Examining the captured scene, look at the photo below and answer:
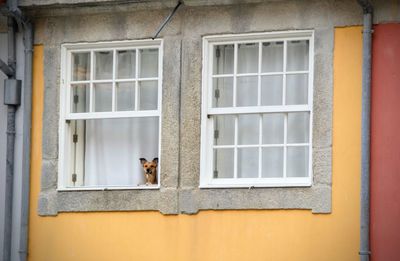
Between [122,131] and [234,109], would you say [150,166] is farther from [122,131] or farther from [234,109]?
[234,109]

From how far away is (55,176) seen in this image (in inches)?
579

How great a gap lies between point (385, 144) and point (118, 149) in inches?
126

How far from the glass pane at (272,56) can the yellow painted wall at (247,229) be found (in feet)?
2.28

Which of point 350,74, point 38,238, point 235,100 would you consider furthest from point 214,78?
point 38,238

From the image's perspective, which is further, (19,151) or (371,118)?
(19,151)

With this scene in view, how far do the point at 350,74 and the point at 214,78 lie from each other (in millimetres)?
1582

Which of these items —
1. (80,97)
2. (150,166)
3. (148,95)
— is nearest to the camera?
(150,166)

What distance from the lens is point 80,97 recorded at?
14914mm

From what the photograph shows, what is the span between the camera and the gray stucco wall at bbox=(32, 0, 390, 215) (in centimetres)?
1361

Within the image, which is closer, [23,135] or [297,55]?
[297,55]

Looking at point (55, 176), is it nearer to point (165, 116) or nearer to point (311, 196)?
point (165, 116)

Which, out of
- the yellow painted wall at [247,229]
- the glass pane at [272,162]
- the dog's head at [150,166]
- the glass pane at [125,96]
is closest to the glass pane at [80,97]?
the glass pane at [125,96]

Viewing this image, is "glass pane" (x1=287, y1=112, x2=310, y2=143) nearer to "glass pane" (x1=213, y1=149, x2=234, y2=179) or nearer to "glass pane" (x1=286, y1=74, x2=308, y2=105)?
"glass pane" (x1=286, y1=74, x2=308, y2=105)

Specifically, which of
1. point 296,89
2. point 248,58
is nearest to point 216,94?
point 248,58
